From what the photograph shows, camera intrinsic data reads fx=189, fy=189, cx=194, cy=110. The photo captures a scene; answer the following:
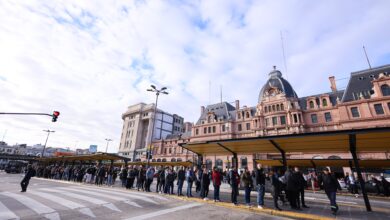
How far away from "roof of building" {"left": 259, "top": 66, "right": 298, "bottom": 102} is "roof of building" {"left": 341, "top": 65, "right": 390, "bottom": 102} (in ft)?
33.4

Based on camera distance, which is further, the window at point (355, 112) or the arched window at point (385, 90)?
the window at point (355, 112)

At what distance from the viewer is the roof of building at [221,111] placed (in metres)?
54.2

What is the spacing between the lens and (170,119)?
86688 millimetres

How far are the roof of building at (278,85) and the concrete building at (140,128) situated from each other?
1761 inches

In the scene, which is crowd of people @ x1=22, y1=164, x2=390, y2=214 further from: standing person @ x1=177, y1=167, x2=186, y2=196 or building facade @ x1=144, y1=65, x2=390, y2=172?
building facade @ x1=144, y1=65, x2=390, y2=172

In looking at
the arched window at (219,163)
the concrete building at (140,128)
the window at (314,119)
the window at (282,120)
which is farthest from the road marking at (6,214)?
the concrete building at (140,128)

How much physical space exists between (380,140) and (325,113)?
3302cm

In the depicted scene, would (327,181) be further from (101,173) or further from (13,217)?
(101,173)

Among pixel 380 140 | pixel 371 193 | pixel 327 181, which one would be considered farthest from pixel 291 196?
pixel 371 193

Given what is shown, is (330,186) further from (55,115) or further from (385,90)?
(385,90)

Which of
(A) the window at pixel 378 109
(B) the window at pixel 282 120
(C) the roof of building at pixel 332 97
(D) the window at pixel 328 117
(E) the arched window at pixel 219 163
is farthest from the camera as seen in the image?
(E) the arched window at pixel 219 163

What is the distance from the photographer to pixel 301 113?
130 ft

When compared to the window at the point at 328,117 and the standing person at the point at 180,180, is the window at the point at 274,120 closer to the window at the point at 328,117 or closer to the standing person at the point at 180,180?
the window at the point at 328,117

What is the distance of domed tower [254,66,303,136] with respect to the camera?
39.7 metres
